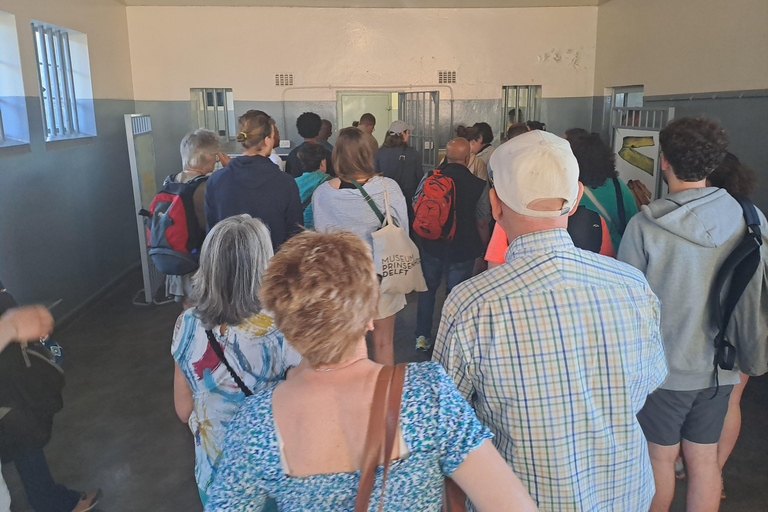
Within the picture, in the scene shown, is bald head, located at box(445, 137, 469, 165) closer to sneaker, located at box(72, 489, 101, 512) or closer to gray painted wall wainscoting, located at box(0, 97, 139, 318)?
sneaker, located at box(72, 489, 101, 512)

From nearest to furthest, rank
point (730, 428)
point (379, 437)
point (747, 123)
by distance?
point (379, 437), point (730, 428), point (747, 123)

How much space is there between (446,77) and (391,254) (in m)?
6.02

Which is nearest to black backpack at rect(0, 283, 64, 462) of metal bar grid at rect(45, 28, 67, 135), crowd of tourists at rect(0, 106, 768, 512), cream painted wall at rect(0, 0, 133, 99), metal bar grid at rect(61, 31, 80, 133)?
crowd of tourists at rect(0, 106, 768, 512)

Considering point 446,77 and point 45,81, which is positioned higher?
point 446,77

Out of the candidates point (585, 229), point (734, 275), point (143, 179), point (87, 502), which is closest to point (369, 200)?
point (585, 229)

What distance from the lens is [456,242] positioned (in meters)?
4.24

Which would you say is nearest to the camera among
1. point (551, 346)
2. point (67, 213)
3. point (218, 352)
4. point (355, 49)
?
point (551, 346)

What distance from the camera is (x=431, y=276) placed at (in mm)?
4512

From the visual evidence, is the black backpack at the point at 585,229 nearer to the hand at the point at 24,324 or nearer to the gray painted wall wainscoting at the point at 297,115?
the hand at the point at 24,324

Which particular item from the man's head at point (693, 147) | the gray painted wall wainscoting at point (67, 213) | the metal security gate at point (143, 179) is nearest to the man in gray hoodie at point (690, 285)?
the man's head at point (693, 147)

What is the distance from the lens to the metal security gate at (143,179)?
589 cm

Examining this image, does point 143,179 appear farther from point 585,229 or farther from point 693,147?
point 693,147

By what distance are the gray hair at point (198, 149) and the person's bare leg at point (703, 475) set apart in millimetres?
3307

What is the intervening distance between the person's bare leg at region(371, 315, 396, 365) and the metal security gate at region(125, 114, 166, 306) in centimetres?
341
